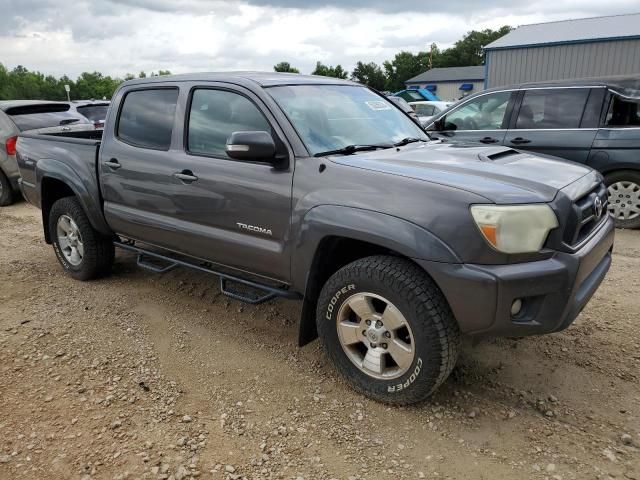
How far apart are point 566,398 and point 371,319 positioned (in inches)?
47.9

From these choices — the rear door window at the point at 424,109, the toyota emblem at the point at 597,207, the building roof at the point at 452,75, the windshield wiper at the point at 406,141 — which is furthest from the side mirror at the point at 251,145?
the building roof at the point at 452,75

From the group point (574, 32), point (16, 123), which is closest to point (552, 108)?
point (16, 123)

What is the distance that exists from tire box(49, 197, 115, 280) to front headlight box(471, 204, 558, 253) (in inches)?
144

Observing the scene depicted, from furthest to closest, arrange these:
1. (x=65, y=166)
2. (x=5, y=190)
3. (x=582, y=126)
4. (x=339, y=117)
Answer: (x=5, y=190) → (x=582, y=126) → (x=65, y=166) → (x=339, y=117)

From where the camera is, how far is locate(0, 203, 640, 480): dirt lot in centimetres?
260

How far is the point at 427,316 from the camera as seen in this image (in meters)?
2.71

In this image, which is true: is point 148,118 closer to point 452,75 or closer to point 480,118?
point 480,118

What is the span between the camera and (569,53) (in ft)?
67.1

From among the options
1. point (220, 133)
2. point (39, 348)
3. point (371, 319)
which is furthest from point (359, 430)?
point (39, 348)

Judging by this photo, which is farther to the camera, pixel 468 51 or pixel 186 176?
pixel 468 51

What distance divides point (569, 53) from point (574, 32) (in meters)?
1.98

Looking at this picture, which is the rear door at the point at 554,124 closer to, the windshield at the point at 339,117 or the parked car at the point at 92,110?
the windshield at the point at 339,117

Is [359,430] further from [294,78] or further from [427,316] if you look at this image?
[294,78]

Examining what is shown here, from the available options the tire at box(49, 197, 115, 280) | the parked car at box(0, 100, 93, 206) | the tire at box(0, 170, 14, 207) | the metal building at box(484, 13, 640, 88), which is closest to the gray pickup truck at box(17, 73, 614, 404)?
the tire at box(49, 197, 115, 280)
